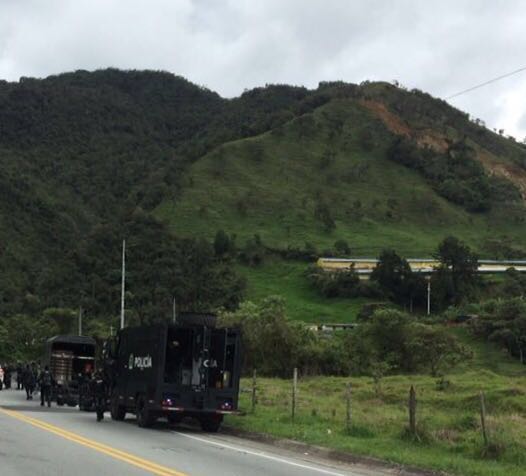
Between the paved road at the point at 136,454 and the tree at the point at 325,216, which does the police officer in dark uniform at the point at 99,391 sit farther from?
the tree at the point at 325,216

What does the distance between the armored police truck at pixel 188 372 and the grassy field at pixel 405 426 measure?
1029 millimetres

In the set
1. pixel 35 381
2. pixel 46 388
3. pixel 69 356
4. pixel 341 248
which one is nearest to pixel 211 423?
pixel 46 388

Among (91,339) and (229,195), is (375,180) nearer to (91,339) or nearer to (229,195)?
(229,195)

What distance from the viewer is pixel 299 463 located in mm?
14805

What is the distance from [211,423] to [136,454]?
707 cm

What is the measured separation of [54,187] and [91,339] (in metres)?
127

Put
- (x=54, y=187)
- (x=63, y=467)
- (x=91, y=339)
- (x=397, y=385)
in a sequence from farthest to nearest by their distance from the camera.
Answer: (x=54, y=187)
(x=397, y=385)
(x=91, y=339)
(x=63, y=467)

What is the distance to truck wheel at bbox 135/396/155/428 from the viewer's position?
21375mm

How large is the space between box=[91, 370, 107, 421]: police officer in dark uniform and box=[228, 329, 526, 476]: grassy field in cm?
391

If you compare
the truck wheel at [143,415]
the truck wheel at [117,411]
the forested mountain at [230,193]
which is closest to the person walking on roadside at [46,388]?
the truck wheel at [117,411]

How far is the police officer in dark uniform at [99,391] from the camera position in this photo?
77.2ft

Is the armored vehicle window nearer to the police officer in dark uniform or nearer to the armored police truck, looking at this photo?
the armored police truck

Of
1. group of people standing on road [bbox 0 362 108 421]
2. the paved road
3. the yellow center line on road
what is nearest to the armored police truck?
the paved road

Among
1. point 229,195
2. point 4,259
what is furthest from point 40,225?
point 229,195
